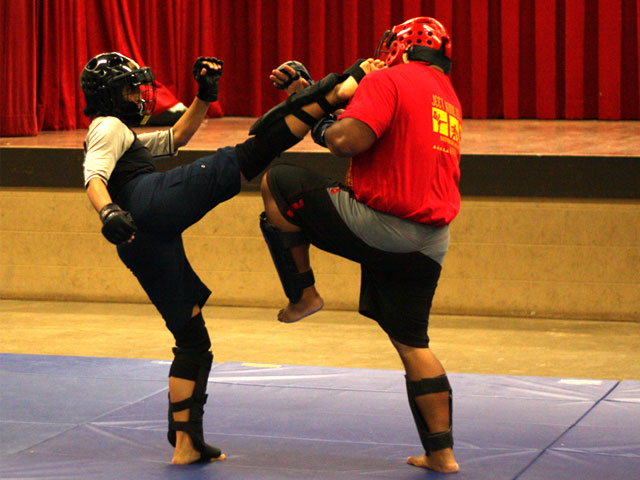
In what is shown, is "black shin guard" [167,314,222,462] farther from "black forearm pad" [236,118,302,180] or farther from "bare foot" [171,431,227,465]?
"black forearm pad" [236,118,302,180]

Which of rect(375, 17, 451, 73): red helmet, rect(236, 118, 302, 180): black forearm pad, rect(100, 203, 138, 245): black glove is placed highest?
rect(375, 17, 451, 73): red helmet

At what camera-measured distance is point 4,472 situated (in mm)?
3295

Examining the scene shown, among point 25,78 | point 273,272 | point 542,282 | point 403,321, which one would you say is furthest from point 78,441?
point 25,78

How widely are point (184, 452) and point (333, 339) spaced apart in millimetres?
2443

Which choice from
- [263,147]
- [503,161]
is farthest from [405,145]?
[503,161]

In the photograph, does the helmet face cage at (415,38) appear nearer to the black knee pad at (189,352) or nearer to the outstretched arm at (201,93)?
the outstretched arm at (201,93)

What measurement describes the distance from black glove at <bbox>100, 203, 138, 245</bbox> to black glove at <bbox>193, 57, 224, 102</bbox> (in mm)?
644

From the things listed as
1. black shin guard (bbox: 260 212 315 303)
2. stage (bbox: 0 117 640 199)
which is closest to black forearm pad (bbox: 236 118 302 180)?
black shin guard (bbox: 260 212 315 303)

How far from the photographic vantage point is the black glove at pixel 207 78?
136 inches

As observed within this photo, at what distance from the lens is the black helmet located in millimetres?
3344

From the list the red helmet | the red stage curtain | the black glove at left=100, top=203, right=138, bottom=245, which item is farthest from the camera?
the red stage curtain

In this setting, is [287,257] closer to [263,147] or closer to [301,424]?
[263,147]

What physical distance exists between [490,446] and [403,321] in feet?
1.99

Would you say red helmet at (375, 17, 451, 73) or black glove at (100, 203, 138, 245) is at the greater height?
red helmet at (375, 17, 451, 73)
